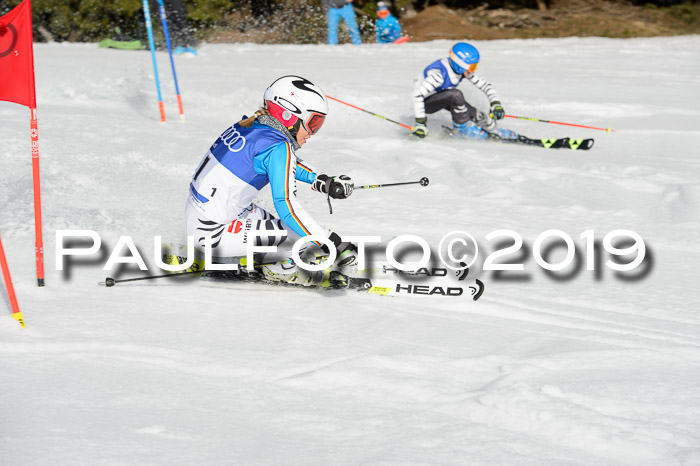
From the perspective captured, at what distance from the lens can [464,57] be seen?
29.5ft

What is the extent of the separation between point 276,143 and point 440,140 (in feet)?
17.0

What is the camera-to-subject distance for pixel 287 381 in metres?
3.59

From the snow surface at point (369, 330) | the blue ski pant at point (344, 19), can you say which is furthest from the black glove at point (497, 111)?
the blue ski pant at point (344, 19)

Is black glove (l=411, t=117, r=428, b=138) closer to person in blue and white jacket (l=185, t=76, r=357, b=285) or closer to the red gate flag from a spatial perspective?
person in blue and white jacket (l=185, t=76, r=357, b=285)

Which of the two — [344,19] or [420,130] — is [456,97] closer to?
[420,130]

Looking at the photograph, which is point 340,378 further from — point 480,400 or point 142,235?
point 142,235

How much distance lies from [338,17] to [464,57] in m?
6.91

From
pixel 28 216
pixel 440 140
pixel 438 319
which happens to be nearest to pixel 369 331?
pixel 438 319

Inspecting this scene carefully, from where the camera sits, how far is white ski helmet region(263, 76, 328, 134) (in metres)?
4.54

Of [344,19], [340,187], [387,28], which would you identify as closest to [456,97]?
[340,187]

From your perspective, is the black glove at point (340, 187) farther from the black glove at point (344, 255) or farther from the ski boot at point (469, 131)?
the ski boot at point (469, 131)

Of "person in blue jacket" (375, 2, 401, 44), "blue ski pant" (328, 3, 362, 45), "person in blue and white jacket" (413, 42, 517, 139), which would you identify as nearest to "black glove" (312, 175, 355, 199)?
"person in blue and white jacket" (413, 42, 517, 139)

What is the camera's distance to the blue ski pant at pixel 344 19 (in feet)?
49.0

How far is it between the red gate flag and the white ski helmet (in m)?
1.41
